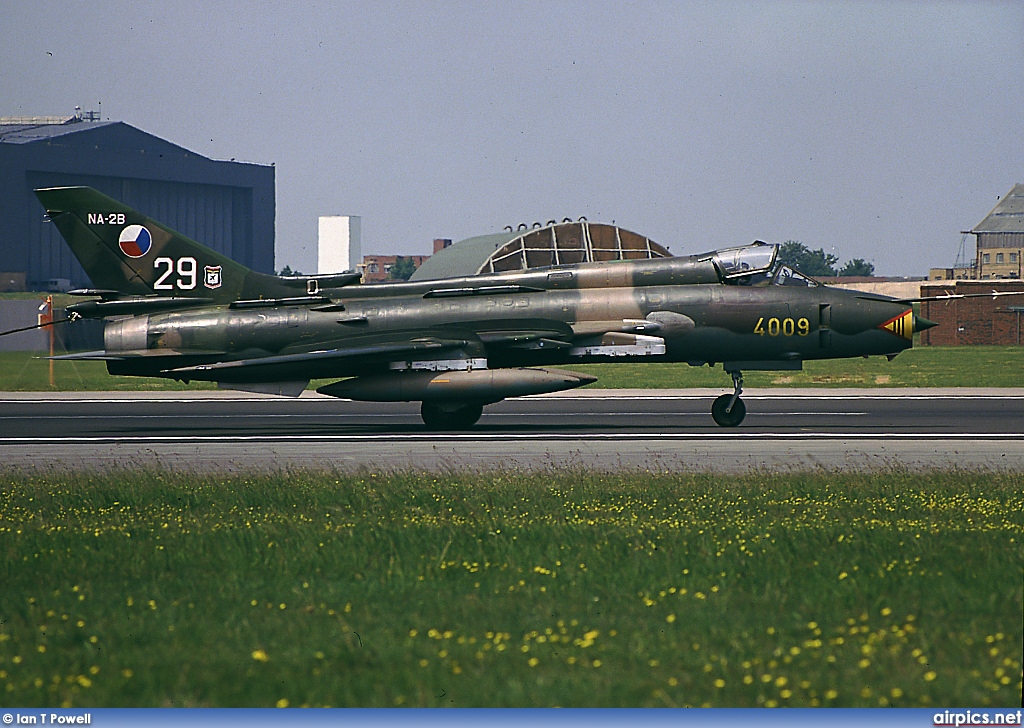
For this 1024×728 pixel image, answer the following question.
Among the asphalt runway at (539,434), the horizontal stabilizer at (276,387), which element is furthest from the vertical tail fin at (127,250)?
the asphalt runway at (539,434)

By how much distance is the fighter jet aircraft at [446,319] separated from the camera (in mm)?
21047

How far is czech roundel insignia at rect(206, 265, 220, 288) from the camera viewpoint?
74.7 ft

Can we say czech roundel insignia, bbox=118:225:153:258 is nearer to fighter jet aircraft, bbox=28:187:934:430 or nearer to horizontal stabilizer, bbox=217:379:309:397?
fighter jet aircraft, bbox=28:187:934:430

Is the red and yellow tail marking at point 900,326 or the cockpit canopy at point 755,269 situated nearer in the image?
the red and yellow tail marking at point 900,326

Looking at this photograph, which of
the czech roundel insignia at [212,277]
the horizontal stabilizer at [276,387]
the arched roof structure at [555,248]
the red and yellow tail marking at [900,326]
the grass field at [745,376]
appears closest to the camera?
the horizontal stabilizer at [276,387]

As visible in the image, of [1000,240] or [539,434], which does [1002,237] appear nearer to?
[1000,240]

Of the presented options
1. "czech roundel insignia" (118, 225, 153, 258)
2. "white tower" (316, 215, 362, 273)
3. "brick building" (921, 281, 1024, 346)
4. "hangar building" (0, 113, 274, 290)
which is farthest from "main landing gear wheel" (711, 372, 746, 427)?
"white tower" (316, 215, 362, 273)

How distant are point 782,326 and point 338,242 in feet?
433

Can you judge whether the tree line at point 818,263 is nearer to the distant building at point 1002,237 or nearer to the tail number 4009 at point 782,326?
the distant building at point 1002,237

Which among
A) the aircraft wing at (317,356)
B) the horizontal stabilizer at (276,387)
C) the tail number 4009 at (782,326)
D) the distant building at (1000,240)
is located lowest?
the horizontal stabilizer at (276,387)

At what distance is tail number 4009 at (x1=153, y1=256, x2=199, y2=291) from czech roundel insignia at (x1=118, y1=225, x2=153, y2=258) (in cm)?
33

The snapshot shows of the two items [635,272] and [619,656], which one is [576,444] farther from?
[619,656]

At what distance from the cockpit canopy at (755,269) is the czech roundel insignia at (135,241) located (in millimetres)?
10774

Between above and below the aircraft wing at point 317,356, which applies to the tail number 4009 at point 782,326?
above
